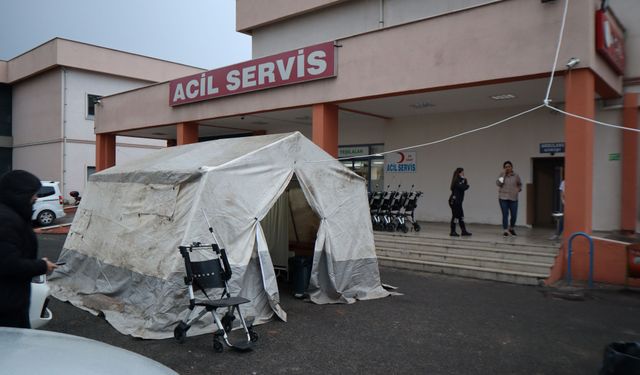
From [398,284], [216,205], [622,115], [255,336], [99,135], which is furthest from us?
[99,135]

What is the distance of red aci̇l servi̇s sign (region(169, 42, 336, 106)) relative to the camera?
1209 centimetres

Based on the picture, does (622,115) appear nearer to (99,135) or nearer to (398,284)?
(398,284)

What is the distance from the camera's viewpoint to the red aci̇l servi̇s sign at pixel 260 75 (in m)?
12.1

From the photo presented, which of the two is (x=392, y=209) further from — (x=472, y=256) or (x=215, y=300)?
(x=215, y=300)

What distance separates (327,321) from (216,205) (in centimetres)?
215

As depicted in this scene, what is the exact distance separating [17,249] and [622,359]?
14.8 ft

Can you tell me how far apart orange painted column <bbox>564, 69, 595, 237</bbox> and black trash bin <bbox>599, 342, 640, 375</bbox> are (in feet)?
18.0

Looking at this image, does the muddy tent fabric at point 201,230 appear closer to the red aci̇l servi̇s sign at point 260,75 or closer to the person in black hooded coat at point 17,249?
the person in black hooded coat at point 17,249

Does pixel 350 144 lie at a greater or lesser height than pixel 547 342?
greater

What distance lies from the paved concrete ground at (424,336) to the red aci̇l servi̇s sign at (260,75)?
6.86 m

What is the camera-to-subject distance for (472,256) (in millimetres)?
9469

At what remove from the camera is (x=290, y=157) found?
7109mm

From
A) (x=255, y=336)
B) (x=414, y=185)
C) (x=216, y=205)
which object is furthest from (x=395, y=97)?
(x=255, y=336)

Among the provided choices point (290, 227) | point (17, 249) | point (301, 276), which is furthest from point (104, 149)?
point (17, 249)
